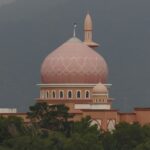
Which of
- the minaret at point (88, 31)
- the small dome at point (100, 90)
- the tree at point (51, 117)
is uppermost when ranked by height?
the minaret at point (88, 31)

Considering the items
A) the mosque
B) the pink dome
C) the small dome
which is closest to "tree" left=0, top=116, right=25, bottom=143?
the small dome

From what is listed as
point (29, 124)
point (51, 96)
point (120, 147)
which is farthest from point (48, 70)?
point (120, 147)

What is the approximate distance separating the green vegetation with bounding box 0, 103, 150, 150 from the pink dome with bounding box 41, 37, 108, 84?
12.2 m

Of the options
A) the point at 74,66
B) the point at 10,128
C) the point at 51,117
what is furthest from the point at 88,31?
the point at 10,128

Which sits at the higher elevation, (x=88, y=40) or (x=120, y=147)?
(x=88, y=40)

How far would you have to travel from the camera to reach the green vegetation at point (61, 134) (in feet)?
332

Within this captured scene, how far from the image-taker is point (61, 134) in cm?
10725

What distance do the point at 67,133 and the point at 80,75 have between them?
2027 cm

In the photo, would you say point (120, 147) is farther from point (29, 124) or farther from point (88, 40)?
point (88, 40)

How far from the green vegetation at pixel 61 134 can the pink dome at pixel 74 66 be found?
40.0 ft

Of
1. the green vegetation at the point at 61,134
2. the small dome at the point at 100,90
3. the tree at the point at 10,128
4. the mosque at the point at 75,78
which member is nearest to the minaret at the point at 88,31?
the mosque at the point at 75,78

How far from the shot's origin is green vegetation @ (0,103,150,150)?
10112 cm

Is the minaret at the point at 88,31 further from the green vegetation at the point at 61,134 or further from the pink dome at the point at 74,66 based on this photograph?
the green vegetation at the point at 61,134

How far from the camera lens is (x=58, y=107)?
115562 mm
